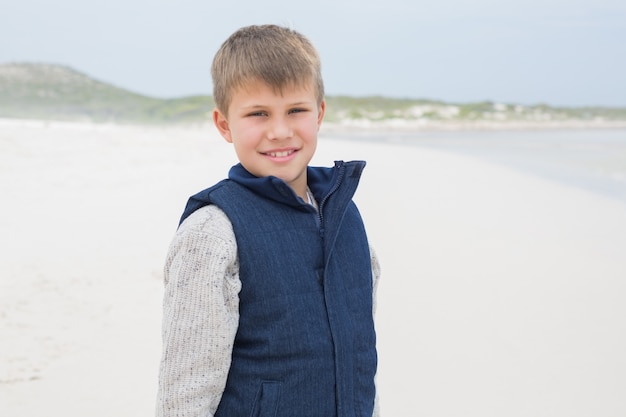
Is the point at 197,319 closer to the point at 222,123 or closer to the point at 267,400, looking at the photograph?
the point at 267,400

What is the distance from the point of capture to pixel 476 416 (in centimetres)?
295

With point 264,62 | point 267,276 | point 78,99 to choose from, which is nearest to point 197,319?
point 267,276

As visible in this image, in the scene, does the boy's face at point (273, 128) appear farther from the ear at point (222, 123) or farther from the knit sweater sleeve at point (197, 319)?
the knit sweater sleeve at point (197, 319)

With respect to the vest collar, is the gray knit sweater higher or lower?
lower

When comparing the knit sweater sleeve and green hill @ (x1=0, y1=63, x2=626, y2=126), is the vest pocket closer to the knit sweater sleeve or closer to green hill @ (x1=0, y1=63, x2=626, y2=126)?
the knit sweater sleeve

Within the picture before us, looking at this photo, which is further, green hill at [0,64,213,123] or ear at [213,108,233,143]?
green hill at [0,64,213,123]

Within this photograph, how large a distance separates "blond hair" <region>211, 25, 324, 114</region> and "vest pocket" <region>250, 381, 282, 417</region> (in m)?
0.59

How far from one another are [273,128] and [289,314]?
392 millimetres

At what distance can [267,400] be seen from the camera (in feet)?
4.65

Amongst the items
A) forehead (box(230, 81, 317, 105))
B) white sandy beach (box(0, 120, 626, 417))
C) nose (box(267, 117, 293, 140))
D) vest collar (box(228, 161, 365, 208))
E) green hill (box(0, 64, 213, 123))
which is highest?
green hill (box(0, 64, 213, 123))

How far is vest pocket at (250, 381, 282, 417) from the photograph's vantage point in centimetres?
142

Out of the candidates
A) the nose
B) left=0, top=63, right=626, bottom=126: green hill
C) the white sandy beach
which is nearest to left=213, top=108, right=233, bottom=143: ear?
the nose

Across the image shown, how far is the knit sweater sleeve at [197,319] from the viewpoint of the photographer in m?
1.36

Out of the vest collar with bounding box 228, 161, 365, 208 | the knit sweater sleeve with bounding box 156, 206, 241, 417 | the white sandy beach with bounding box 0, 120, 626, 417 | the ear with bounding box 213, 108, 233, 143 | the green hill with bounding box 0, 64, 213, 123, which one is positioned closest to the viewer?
the knit sweater sleeve with bounding box 156, 206, 241, 417
